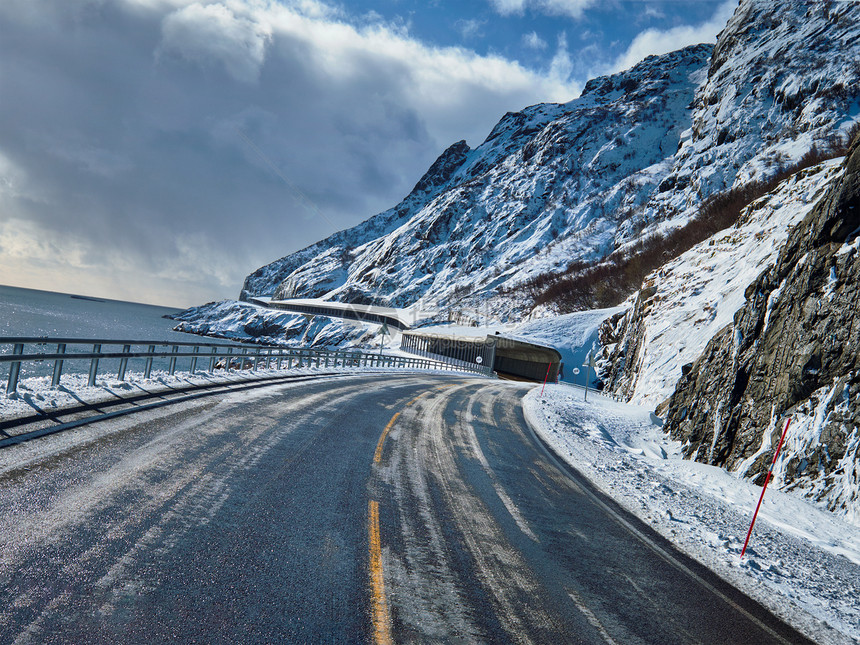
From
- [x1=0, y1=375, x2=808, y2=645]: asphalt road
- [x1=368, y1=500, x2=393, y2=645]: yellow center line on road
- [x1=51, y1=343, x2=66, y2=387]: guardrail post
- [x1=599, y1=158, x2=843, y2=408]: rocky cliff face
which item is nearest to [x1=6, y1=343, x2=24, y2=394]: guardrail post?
[x1=51, y1=343, x2=66, y2=387]: guardrail post

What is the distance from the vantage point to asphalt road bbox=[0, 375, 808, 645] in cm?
321

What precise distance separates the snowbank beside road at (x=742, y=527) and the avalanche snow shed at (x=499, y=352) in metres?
36.7

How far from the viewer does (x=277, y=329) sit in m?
130

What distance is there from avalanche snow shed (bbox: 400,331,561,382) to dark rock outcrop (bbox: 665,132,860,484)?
34516mm

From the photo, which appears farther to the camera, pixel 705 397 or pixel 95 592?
pixel 705 397

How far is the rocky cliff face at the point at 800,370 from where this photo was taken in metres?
9.18

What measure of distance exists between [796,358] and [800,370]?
1.59ft

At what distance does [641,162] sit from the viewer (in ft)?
495

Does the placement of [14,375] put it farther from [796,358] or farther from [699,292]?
[699,292]

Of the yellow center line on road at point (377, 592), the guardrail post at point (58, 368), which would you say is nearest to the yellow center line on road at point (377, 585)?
the yellow center line on road at point (377, 592)

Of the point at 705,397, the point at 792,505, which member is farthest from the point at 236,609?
the point at 705,397

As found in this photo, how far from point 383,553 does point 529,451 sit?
6.94 meters

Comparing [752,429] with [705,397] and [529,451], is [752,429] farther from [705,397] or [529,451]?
[529,451]

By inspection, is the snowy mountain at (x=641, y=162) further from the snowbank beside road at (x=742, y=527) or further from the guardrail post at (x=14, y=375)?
the guardrail post at (x=14, y=375)
